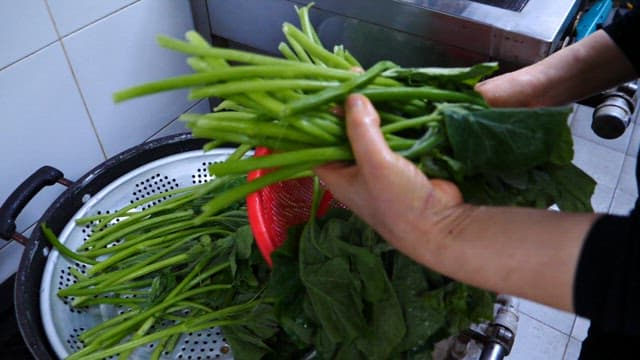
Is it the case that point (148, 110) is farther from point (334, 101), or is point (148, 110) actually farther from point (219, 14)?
point (334, 101)

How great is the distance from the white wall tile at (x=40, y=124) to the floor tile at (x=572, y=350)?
1.31m

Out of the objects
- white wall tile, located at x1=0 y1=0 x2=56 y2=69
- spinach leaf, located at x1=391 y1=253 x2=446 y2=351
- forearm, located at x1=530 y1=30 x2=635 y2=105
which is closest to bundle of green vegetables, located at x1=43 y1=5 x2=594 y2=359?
spinach leaf, located at x1=391 y1=253 x2=446 y2=351

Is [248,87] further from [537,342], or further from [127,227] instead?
[537,342]

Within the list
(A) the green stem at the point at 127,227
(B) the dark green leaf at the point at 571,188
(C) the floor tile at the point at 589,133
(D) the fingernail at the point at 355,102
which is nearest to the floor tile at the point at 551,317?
(C) the floor tile at the point at 589,133

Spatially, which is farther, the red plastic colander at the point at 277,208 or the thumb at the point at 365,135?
the red plastic colander at the point at 277,208

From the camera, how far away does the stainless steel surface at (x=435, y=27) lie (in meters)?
0.79

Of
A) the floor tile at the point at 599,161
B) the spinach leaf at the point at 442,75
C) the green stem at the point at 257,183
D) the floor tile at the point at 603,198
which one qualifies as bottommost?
the floor tile at the point at 603,198

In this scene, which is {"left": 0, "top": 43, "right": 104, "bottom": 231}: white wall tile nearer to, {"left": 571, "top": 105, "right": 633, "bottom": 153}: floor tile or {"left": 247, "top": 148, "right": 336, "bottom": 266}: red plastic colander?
{"left": 247, "top": 148, "right": 336, "bottom": 266}: red plastic colander

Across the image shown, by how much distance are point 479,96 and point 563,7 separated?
343 millimetres

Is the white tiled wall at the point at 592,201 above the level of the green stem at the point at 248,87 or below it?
below

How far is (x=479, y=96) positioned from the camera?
0.61 m

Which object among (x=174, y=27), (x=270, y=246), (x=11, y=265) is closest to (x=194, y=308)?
(x=270, y=246)

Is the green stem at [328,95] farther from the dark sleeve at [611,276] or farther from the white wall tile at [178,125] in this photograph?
the white wall tile at [178,125]

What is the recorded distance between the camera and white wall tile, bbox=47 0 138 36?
2.86ft
